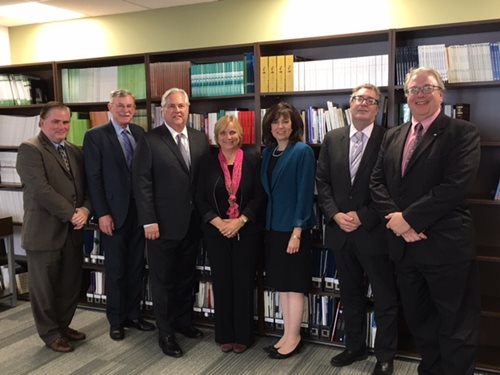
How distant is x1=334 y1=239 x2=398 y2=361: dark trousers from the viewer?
282 centimetres

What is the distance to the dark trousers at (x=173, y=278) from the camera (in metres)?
3.21

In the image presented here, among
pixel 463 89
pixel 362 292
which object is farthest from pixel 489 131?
pixel 362 292

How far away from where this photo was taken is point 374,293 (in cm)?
287

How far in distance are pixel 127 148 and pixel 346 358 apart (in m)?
2.05

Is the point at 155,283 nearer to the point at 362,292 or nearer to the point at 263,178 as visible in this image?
the point at 263,178

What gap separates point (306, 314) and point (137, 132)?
1.79 m

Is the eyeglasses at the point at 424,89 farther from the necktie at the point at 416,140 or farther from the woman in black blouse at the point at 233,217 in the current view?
the woman in black blouse at the point at 233,217

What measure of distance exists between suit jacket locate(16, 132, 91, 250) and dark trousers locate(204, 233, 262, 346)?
0.99 m

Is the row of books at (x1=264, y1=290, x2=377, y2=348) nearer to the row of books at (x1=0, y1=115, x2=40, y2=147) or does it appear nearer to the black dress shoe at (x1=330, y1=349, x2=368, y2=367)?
the black dress shoe at (x1=330, y1=349, x2=368, y2=367)

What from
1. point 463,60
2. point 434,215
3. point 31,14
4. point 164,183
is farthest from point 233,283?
point 31,14

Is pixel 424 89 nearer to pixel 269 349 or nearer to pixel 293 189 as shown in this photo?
pixel 293 189

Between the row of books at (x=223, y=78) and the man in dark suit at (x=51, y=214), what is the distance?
1002 millimetres

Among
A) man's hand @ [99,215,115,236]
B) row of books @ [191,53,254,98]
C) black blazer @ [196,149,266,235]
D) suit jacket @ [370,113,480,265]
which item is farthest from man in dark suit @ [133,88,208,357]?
suit jacket @ [370,113,480,265]

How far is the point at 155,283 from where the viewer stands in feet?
10.7
